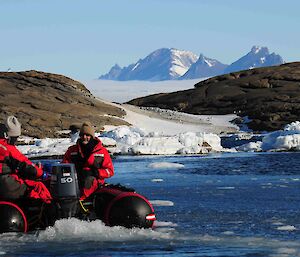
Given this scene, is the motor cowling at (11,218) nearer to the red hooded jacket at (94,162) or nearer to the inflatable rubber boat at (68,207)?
the inflatable rubber boat at (68,207)

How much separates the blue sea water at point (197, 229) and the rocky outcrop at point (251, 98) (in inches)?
2689

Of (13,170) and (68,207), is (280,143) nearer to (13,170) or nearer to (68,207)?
(68,207)

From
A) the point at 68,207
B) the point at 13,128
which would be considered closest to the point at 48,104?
the point at 13,128

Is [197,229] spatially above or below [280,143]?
below

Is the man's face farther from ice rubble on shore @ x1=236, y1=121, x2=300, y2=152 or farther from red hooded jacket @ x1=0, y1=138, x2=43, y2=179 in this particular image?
ice rubble on shore @ x1=236, y1=121, x2=300, y2=152

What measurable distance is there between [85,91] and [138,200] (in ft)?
308

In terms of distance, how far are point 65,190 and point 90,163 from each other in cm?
103

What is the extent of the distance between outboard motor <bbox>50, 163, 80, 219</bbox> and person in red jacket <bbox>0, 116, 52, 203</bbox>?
0.76 ft

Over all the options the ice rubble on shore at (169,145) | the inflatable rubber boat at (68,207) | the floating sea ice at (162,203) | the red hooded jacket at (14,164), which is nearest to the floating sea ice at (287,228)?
the inflatable rubber boat at (68,207)

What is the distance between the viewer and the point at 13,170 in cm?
1362

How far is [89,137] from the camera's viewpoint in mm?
14742

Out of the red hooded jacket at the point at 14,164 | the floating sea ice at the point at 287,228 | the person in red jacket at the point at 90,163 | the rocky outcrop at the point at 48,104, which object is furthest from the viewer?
the rocky outcrop at the point at 48,104

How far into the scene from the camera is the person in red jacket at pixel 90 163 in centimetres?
1453

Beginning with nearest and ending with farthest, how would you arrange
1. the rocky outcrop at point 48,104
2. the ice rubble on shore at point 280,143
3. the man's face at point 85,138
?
1. the man's face at point 85,138
2. the ice rubble on shore at point 280,143
3. the rocky outcrop at point 48,104
